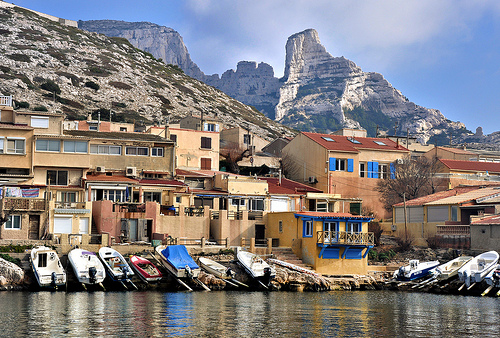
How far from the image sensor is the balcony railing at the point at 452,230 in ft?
190

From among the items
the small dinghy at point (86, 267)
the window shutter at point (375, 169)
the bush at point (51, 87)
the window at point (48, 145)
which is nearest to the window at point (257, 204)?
the window at point (48, 145)

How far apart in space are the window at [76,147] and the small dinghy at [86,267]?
1457 cm

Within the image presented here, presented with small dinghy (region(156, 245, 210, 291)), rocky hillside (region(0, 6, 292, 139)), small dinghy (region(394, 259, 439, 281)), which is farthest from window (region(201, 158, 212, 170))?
rocky hillside (region(0, 6, 292, 139))

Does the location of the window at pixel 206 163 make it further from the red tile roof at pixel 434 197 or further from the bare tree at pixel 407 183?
the red tile roof at pixel 434 197

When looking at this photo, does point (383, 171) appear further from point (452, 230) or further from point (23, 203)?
point (23, 203)

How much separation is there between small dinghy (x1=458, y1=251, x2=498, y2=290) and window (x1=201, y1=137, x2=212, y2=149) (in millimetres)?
35133

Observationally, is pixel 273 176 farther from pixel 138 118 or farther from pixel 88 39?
pixel 88 39

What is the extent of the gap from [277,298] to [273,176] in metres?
34.7

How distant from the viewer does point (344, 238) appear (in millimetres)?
50938

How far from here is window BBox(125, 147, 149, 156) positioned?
61250 millimetres

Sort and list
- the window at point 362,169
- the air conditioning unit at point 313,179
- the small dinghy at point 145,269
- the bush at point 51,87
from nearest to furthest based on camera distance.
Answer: the small dinghy at point 145,269 → the air conditioning unit at point 313,179 → the window at point 362,169 → the bush at point 51,87

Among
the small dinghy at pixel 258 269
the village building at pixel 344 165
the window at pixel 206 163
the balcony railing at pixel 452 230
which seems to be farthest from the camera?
the window at pixel 206 163

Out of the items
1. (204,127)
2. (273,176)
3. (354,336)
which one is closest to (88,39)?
(204,127)

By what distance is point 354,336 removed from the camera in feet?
92.5
